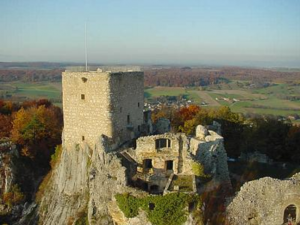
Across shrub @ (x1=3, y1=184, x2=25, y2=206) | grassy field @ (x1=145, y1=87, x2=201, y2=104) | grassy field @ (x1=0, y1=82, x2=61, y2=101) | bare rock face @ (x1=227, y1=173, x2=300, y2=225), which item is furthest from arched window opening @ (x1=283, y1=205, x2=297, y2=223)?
grassy field @ (x1=145, y1=87, x2=201, y2=104)

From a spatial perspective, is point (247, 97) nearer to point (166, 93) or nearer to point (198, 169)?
point (166, 93)

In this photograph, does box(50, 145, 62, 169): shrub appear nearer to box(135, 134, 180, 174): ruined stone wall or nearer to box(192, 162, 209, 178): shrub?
box(135, 134, 180, 174): ruined stone wall

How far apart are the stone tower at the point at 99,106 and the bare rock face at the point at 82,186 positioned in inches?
45.7

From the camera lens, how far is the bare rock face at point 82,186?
1912 centimetres

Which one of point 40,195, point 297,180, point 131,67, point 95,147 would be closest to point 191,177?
point 297,180

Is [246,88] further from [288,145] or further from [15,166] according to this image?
[15,166]

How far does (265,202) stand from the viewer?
15.8 meters

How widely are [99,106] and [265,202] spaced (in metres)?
11.7

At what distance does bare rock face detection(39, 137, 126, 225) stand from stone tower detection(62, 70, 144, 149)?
116 centimetres

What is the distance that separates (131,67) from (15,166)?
39.4 ft

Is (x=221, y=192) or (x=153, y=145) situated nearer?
(x=221, y=192)

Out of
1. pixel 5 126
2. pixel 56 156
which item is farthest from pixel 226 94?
pixel 56 156

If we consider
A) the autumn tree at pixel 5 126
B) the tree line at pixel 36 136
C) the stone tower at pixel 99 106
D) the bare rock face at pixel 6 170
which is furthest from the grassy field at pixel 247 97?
the bare rock face at pixel 6 170

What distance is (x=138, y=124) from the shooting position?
992 inches
